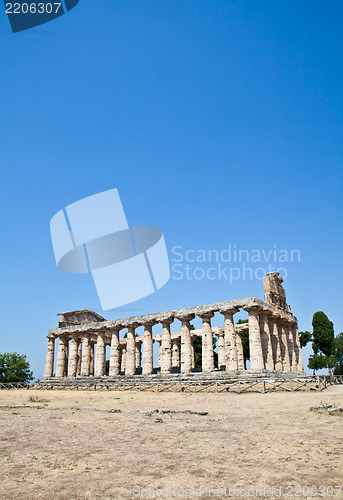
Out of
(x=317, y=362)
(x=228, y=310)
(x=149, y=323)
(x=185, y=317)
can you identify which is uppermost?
(x=228, y=310)

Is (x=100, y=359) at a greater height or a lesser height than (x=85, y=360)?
greater

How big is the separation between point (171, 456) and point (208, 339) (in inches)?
1091

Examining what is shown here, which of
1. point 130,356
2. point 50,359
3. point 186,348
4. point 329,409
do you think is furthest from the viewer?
point 50,359

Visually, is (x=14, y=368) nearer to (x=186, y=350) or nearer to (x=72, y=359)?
(x=72, y=359)

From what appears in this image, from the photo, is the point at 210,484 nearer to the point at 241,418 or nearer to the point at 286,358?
the point at 241,418

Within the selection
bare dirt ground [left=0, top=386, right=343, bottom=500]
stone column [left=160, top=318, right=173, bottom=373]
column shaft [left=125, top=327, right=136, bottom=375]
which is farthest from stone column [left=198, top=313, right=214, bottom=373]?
bare dirt ground [left=0, top=386, right=343, bottom=500]

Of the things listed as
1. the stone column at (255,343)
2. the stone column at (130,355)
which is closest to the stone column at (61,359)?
the stone column at (130,355)

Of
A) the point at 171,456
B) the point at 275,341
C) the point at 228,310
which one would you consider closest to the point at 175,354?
the point at 275,341

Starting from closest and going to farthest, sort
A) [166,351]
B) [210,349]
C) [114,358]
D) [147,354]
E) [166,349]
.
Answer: [210,349]
[166,351]
[166,349]
[147,354]
[114,358]

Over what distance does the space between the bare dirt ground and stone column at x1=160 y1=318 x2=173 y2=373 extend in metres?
23.4

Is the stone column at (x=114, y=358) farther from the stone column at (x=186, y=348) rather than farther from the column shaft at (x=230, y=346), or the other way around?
the column shaft at (x=230, y=346)

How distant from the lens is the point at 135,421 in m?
13.1

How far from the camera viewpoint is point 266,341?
34.8m

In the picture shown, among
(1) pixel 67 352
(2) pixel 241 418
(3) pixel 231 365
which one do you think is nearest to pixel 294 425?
(2) pixel 241 418
